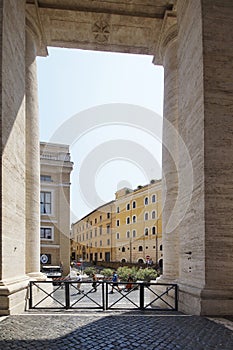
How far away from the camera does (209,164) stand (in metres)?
8.21

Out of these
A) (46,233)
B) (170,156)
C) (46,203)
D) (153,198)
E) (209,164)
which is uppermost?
(170,156)

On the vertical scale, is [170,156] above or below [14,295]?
above

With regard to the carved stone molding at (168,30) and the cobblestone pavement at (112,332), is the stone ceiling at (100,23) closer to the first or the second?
the carved stone molding at (168,30)

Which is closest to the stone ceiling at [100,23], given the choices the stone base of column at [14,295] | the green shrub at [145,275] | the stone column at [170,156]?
the stone column at [170,156]

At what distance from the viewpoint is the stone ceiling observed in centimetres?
1223

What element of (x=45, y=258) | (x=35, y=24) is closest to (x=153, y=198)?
(x=45, y=258)

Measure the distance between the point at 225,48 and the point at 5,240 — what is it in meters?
7.46

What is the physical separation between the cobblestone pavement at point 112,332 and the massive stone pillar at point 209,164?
0.87 m

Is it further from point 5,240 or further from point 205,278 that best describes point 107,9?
point 205,278

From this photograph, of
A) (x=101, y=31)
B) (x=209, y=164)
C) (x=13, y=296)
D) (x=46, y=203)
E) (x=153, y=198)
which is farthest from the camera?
(x=153, y=198)

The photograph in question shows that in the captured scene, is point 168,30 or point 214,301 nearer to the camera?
point 214,301

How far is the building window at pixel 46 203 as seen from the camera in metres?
29.8

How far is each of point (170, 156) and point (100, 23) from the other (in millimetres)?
6007

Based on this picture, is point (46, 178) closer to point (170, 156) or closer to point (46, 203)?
point (46, 203)
